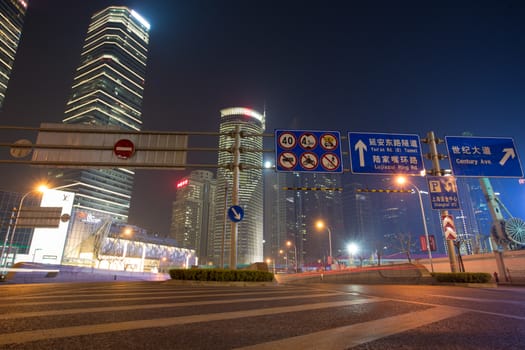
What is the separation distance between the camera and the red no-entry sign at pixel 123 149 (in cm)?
1279

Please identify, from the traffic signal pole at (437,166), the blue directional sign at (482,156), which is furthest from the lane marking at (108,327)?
the traffic signal pole at (437,166)

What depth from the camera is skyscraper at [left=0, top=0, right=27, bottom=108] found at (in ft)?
409

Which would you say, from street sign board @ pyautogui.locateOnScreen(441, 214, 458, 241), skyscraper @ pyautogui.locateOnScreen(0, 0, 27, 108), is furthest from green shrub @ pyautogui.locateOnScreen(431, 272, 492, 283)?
skyscraper @ pyautogui.locateOnScreen(0, 0, 27, 108)

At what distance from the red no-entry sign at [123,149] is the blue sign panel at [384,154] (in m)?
10.3

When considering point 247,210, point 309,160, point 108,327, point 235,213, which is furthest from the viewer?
point 247,210

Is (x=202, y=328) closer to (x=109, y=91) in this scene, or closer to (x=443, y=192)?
(x=443, y=192)

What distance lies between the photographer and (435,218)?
561 feet

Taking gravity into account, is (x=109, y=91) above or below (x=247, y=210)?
above

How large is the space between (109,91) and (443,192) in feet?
518

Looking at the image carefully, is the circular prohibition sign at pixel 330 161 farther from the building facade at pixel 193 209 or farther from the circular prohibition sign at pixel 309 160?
the building facade at pixel 193 209

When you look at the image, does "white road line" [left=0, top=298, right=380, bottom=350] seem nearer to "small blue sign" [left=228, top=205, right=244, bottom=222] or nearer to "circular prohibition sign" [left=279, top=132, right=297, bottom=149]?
"small blue sign" [left=228, top=205, right=244, bottom=222]

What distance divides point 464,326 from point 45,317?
4.62 metres

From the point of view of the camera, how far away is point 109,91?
462 feet

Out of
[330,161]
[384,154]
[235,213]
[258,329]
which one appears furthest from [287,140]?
[258,329]
